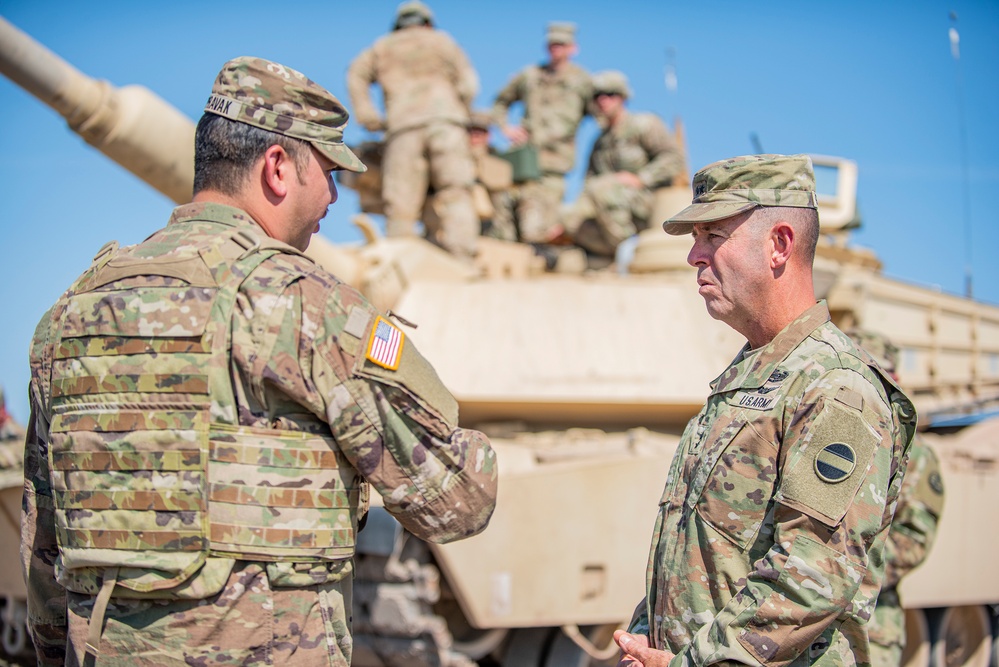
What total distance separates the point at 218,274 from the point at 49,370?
478 mm

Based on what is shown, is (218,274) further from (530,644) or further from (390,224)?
(390,224)

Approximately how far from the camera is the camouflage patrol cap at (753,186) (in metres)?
2.31

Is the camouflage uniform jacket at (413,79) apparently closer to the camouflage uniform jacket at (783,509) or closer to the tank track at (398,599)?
the tank track at (398,599)

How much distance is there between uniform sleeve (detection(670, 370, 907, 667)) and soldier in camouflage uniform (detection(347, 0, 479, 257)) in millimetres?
6530

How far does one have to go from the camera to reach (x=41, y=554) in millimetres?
2439

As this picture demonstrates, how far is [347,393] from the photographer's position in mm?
2131

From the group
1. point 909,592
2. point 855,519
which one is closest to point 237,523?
point 855,519

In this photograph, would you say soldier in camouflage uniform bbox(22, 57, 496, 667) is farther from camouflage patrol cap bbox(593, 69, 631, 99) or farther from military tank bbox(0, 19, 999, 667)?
camouflage patrol cap bbox(593, 69, 631, 99)

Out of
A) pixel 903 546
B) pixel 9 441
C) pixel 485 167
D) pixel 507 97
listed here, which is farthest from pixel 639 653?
pixel 507 97

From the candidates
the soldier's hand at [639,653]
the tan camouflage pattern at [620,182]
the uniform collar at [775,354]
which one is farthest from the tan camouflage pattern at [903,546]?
the tan camouflage pattern at [620,182]

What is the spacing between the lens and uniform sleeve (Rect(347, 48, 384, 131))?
9625mm

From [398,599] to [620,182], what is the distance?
13.5 feet

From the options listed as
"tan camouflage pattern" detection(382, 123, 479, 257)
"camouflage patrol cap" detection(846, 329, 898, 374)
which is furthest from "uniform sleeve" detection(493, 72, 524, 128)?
"camouflage patrol cap" detection(846, 329, 898, 374)

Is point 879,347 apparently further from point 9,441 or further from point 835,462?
point 9,441
